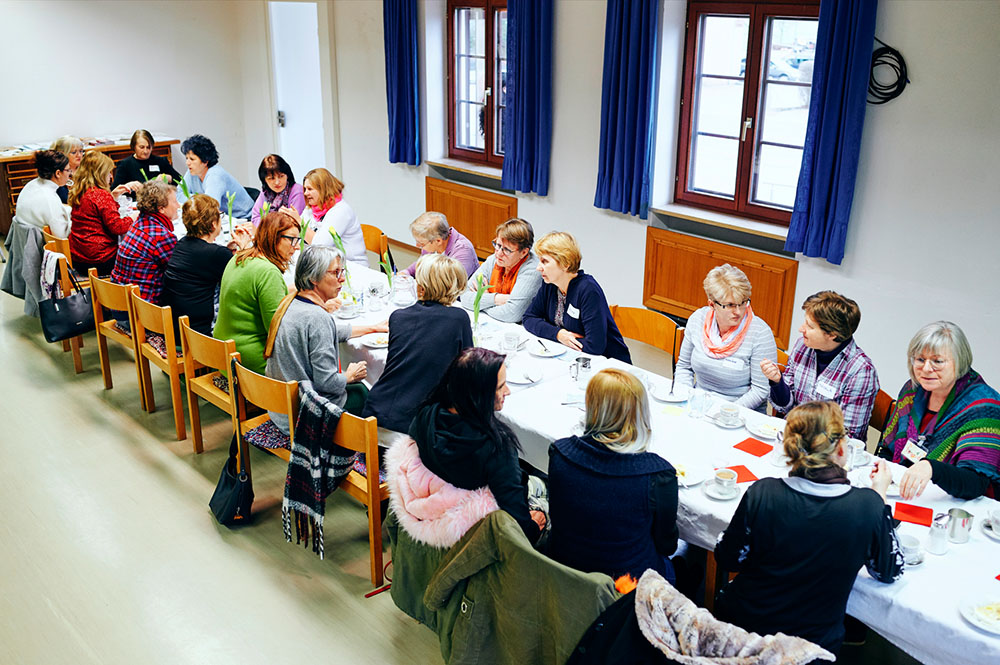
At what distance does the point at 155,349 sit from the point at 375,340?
144 centimetres

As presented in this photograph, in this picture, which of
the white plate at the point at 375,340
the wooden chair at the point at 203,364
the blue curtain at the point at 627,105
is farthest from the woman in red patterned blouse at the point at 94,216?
the blue curtain at the point at 627,105

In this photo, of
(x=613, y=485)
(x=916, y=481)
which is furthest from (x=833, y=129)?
(x=613, y=485)

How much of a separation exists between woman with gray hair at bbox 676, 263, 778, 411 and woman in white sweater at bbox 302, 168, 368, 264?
2.61m

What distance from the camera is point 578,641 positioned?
2439 mm

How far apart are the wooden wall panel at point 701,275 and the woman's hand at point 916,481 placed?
9.66 ft

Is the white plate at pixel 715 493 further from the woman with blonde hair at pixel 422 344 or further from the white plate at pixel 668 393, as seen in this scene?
the woman with blonde hair at pixel 422 344

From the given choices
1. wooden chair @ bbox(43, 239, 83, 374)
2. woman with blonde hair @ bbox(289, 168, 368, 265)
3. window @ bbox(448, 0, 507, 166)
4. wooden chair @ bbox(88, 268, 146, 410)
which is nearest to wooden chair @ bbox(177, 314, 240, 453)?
wooden chair @ bbox(88, 268, 146, 410)

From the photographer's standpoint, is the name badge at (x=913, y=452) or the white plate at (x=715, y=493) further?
the name badge at (x=913, y=452)

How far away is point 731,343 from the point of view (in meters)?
3.95

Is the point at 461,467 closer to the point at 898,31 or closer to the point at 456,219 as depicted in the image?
the point at 898,31

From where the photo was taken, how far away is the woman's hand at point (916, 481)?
289 centimetres

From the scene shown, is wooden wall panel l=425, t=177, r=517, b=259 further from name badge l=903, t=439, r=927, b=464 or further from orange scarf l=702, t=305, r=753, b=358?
name badge l=903, t=439, r=927, b=464

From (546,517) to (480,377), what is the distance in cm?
71

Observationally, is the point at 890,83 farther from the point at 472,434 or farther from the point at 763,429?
the point at 472,434
